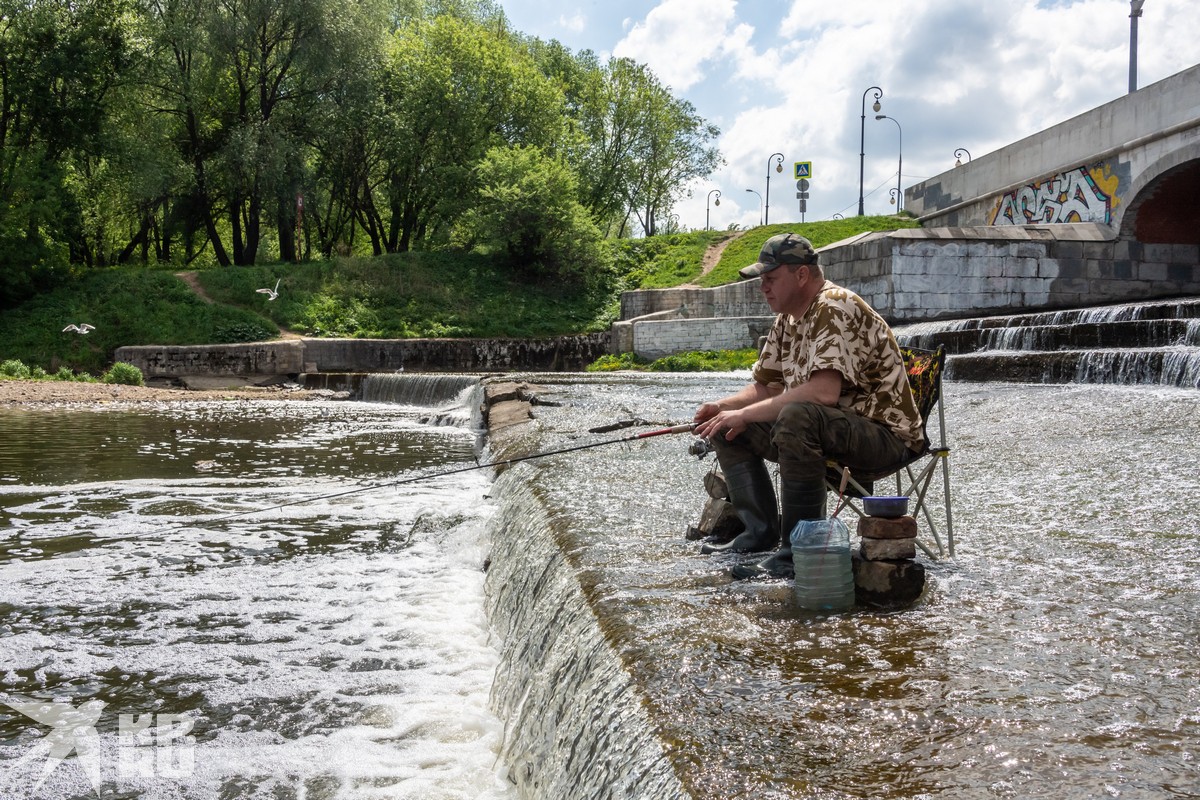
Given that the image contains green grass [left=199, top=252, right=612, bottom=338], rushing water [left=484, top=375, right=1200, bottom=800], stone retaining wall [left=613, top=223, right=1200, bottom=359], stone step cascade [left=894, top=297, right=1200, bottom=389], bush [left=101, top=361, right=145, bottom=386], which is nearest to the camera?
rushing water [left=484, top=375, right=1200, bottom=800]

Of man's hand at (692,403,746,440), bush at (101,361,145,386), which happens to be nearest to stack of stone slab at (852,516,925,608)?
man's hand at (692,403,746,440)

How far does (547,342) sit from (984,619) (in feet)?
90.2

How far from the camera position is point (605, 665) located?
2.75m

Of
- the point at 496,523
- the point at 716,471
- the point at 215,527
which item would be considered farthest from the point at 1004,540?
the point at 215,527

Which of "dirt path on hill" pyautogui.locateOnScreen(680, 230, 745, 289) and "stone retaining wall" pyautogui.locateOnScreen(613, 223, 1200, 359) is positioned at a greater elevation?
"dirt path on hill" pyautogui.locateOnScreen(680, 230, 745, 289)

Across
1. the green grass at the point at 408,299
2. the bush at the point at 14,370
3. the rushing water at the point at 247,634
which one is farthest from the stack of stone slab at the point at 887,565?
the green grass at the point at 408,299

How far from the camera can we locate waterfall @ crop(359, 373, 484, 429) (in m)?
16.6

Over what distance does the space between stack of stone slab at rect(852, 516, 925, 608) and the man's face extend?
91cm

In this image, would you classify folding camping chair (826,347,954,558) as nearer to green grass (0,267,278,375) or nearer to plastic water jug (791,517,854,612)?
plastic water jug (791,517,854,612)

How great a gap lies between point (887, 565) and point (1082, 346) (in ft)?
39.6

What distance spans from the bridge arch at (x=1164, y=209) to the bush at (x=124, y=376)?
22722mm

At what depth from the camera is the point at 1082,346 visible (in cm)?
1366

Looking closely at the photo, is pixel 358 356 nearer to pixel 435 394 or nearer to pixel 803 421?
pixel 435 394

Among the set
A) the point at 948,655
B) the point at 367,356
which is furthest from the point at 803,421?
the point at 367,356
